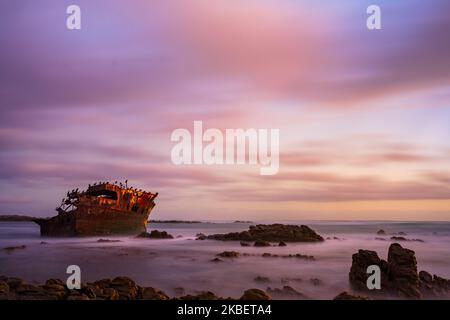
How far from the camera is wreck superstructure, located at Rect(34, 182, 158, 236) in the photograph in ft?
152

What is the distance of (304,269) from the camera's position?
2706 cm

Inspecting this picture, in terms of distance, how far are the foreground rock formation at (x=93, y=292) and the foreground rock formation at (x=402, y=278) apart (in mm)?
7860

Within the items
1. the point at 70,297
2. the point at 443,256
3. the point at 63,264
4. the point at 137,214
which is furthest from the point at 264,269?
the point at 137,214

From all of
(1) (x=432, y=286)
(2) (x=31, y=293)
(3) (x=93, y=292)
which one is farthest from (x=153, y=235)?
(3) (x=93, y=292)

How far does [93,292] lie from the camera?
13883 mm

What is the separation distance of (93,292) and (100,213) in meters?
35.6

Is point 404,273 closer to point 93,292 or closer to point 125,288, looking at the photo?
point 125,288

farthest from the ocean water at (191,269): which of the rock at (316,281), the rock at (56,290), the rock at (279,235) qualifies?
the rock at (279,235)

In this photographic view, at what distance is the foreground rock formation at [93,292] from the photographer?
1338 centimetres

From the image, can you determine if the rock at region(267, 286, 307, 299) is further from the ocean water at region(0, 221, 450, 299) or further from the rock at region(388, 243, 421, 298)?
the rock at region(388, 243, 421, 298)

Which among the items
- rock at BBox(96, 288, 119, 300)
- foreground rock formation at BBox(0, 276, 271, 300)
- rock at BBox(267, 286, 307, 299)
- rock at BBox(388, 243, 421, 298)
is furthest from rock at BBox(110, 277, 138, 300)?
rock at BBox(388, 243, 421, 298)

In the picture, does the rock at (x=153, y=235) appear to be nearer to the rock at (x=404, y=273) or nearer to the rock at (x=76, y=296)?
the rock at (x=404, y=273)

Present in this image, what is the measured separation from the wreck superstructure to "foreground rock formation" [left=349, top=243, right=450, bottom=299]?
34066mm
